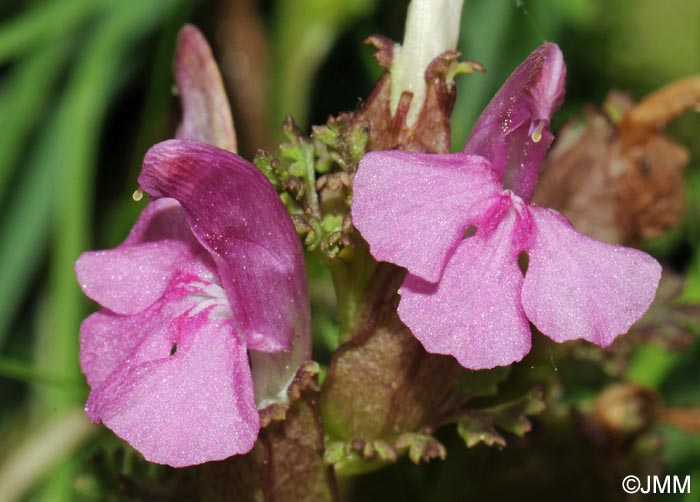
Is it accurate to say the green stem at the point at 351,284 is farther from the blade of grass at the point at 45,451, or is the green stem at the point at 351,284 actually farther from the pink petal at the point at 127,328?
the blade of grass at the point at 45,451

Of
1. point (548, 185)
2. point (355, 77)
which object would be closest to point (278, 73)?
point (355, 77)

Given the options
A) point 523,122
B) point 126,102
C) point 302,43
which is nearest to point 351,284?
point 523,122

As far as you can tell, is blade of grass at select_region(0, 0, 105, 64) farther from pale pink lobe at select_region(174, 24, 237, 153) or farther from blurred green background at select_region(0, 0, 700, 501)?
pale pink lobe at select_region(174, 24, 237, 153)

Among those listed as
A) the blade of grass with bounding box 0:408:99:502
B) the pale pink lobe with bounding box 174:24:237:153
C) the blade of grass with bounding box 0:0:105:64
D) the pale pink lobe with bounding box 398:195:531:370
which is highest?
the pale pink lobe with bounding box 174:24:237:153

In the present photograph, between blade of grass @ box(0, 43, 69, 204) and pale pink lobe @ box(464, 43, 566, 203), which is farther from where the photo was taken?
blade of grass @ box(0, 43, 69, 204)

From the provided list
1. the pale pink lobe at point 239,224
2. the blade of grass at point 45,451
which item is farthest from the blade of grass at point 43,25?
the pale pink lobe at point 239,224

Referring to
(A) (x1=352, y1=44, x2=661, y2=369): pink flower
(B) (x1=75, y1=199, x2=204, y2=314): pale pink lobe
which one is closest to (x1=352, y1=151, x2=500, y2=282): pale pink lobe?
(A) (x1=352, y1=44, x2=661, y2=369): pink flower
